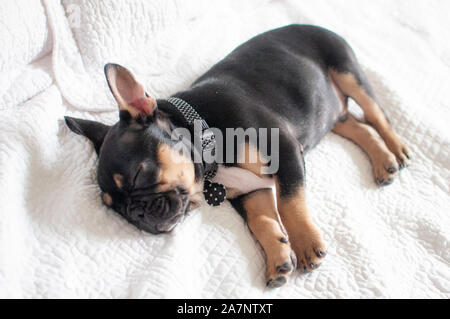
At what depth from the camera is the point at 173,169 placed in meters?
1.64

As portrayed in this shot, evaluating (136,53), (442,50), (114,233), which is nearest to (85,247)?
(114,233)

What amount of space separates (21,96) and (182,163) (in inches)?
37.4

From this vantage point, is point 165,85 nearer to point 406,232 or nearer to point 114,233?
point 114,233

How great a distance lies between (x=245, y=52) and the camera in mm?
2242

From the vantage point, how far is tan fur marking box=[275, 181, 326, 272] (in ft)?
5.33

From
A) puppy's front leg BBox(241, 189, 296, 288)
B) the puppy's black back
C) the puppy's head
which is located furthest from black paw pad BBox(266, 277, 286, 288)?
the puppy's black back

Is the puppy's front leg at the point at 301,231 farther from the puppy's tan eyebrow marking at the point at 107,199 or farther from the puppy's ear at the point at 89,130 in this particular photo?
the puppy's ear at the point at 89,130

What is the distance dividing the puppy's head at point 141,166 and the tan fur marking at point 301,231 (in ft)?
1.45

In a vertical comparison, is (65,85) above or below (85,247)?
above

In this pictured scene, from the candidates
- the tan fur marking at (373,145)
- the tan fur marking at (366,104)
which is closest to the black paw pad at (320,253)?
the tan fur marking at (373,145)

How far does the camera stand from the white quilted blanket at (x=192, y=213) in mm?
1454

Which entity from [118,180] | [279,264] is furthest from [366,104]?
[118,180]
